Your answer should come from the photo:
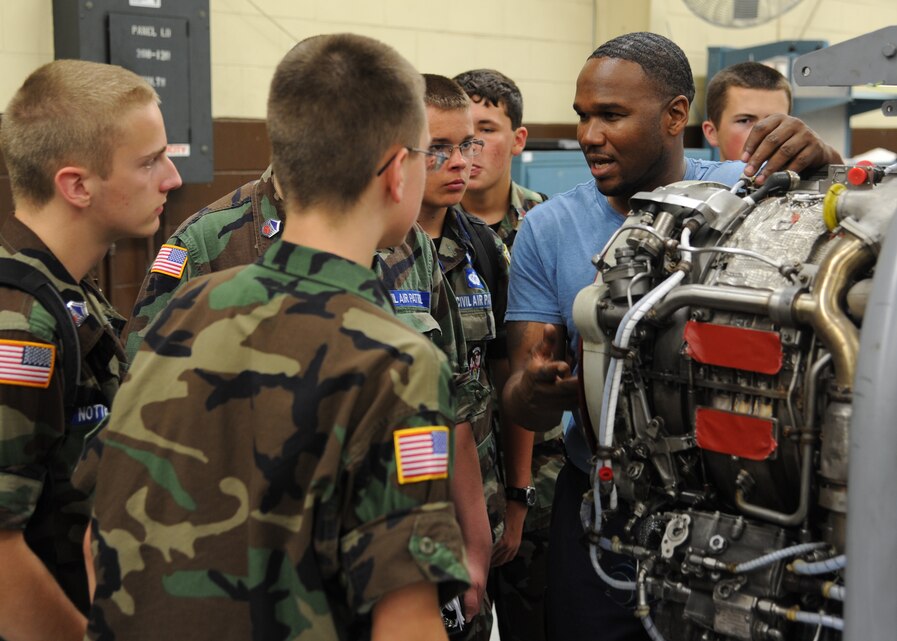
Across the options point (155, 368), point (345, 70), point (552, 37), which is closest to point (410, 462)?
point (155, 368)

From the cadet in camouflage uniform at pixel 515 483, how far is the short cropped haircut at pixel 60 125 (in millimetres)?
1326

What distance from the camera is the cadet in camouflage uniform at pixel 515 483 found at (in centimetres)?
285

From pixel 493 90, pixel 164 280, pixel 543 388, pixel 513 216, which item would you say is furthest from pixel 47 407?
pixel 493 90

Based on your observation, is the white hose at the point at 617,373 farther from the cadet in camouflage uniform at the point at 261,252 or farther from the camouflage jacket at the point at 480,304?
the camouflage jacket at the point at 480,304

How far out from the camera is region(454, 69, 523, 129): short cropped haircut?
12.4ft

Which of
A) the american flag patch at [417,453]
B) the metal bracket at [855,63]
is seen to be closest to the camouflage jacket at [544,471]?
the metal bracket at [855,63]

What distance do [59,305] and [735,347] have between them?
1.05 meters

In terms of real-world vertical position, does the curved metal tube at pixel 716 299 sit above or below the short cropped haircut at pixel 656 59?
below

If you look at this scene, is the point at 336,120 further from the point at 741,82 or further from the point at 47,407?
the point at 741,82

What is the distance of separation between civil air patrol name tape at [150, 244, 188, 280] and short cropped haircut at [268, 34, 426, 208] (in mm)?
872

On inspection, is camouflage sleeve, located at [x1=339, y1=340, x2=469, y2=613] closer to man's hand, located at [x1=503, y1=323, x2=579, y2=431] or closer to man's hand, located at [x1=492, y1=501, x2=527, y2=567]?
man's hand, located at [x1=503, y1=323, x2=579, y2=431]

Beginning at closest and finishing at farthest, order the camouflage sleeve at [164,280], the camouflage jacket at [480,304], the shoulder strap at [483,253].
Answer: the camouflage sleeve at [164,280] → the camouflage jacket at [480,304] → the shoulder strap at [483,253]

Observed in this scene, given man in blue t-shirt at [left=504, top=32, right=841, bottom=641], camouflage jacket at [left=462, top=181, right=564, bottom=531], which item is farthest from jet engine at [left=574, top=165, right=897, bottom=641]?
camouflage jacket at [left=462, top=181, right=564, bottom=531]

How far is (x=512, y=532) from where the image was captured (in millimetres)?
2844
